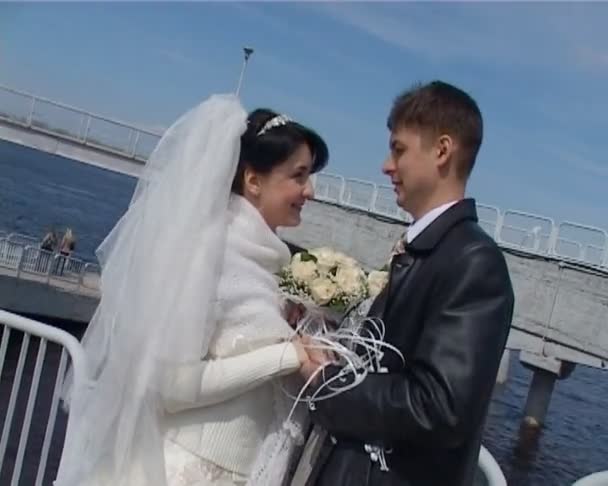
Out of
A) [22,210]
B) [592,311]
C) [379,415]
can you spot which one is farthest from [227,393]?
[22,210]

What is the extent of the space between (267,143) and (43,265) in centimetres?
2336

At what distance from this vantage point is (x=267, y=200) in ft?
9.42

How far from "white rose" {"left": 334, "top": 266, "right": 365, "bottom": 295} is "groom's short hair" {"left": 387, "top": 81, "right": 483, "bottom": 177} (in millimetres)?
498

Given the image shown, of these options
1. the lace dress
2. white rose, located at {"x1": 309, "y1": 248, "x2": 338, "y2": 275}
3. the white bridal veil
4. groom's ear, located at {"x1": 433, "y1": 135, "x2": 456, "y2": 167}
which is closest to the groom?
groom's ear, located at {"x1": 433, "y1": 135, "x2": 456, "y2": 167}

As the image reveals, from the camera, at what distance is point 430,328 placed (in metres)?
2.18

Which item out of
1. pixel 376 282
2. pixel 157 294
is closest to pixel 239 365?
pixel 157 294

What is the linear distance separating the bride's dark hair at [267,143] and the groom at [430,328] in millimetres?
481

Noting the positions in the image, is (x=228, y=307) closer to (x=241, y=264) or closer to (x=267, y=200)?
(x=241, y=264)

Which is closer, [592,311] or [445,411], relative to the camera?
[445,411]

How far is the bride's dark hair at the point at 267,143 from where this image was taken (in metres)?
2.85

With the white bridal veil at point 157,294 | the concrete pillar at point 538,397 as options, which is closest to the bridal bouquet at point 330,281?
the white bridal veil at point 157,294

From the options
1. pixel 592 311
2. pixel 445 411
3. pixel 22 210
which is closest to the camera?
pixel 445 411

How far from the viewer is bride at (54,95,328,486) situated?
8.74 feet

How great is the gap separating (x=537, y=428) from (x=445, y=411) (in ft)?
90.3
